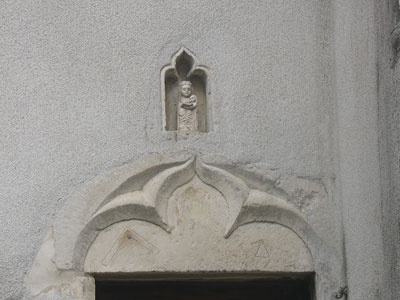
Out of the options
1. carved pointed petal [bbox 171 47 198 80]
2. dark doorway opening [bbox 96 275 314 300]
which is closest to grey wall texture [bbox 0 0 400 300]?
carved pointed petal [bbox 171 47 198 80]

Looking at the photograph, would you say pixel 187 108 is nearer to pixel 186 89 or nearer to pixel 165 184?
pixel 186 89

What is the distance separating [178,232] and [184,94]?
1.77ft

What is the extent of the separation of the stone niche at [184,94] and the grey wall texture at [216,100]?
0.12 feet

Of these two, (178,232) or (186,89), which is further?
(186,89)

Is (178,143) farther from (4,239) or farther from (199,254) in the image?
(4,239)

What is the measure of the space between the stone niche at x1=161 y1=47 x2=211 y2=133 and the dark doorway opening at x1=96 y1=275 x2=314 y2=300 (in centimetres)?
59

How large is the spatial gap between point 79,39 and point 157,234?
79 centimetres

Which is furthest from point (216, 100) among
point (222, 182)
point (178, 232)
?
point (178, 232)

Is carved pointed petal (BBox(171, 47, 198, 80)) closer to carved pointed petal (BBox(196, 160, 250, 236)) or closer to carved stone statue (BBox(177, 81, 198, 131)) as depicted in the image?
carved stone statue (BBox(177, 81, 198, 131))

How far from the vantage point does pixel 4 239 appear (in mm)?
3639

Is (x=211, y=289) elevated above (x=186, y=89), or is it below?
below

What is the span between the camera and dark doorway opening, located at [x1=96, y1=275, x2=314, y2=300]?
384cm

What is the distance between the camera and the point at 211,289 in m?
3.95

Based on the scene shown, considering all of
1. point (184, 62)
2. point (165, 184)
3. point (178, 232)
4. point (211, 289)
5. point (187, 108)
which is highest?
point (184, 62)
